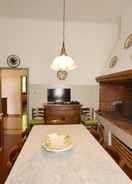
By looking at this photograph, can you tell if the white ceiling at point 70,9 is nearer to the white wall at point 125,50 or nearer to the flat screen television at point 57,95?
the white wall at point 125,50

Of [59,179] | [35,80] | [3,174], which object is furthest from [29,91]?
[59,179]

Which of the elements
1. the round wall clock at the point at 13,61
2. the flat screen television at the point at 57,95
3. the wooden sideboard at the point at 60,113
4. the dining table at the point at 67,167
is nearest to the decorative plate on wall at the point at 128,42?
the wooden sideboard at the point at 60,113

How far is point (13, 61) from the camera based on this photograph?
5145 mm

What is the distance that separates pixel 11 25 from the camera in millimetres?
5086

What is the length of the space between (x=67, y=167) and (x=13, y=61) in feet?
13.9

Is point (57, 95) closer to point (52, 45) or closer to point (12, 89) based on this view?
point (52, 45)

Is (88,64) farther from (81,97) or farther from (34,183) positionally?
(34,183)

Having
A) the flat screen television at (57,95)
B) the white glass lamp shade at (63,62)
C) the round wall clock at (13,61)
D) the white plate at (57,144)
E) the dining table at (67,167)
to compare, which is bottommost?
A: the dining table at (67,167)

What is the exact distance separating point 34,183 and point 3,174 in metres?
1.82

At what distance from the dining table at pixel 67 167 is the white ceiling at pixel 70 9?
10.1 feet

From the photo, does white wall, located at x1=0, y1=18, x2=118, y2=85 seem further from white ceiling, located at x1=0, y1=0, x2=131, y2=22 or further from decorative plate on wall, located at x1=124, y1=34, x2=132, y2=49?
decorative plate on wall, located at x1=124, y1=34, x2=132, y2=49

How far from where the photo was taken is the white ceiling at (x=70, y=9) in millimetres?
3846

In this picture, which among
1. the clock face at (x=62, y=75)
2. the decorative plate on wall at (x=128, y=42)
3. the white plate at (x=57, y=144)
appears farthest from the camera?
the clock face at (x=62, y=75)

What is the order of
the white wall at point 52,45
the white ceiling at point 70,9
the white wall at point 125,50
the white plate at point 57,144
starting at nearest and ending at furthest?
the white plate at point 57,144 < the white wall at point 125,50 < the white ceiling at point 70,9 < the white wall at point 52,45
